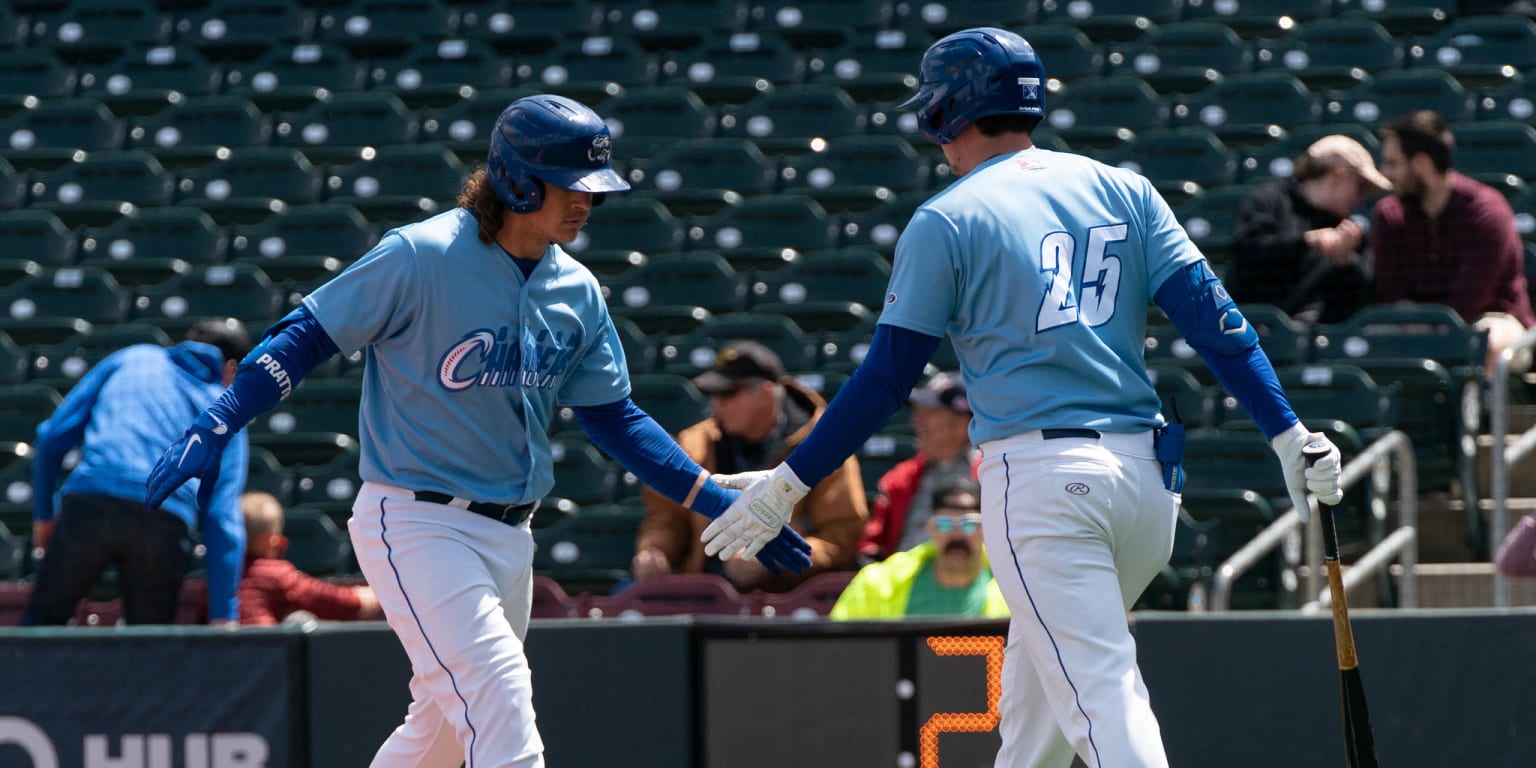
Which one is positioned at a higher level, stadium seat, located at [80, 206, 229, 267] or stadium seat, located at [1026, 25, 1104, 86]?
stadium seat, located at [1026, 25, 1104, 86]

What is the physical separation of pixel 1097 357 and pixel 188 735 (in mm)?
3048

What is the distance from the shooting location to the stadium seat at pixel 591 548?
7.15 meters

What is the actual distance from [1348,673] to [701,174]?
21.1 ft

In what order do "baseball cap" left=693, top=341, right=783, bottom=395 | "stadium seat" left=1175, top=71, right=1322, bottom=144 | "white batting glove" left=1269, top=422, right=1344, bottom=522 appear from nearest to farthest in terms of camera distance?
"white batting glove" left=1269, top=422, right=1344, bottom=522, "baseball cap" left=693, top=341, right=783, bottom=395, "stadium seat" left=1175, top=71, right=1322, bottom=144

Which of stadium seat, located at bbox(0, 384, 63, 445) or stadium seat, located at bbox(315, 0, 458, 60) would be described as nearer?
stadium seat, located at bbox(0, 384, 63, 445)

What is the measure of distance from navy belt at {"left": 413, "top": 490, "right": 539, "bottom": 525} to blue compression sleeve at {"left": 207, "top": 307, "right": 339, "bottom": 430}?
1.14 feet

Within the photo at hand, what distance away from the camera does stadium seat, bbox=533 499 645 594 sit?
7.15 meters

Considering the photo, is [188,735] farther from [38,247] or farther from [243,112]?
[243,112]

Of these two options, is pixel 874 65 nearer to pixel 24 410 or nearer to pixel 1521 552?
pixel 24 410

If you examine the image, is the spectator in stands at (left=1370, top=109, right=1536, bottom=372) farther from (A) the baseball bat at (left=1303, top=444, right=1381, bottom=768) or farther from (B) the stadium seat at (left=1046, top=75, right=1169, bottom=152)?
(A) the baseball bat at (left=1303, top=444, right=1381, bottom=768)

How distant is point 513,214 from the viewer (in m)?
3.95

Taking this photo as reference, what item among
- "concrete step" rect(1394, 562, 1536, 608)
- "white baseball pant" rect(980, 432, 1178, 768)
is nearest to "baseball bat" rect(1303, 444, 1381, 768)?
"white baseball pant" rect(980, 432, 1178, 768)

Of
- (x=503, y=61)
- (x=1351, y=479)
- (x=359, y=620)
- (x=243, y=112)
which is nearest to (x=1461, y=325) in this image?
(x=1351, y=479)

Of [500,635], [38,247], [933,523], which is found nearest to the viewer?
[500,635]
